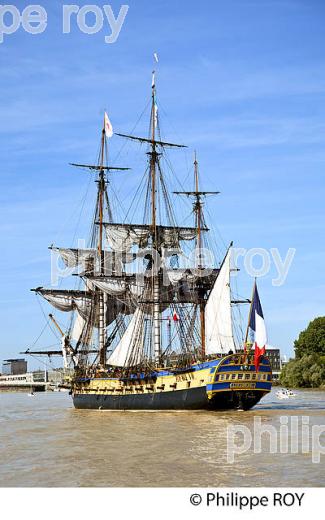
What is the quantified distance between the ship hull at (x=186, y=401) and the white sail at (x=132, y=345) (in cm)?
393

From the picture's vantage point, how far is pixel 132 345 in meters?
74.1

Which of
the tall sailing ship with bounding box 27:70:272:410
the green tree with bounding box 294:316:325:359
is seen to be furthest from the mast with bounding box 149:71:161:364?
the green tree with bounding box 294:316:325:359

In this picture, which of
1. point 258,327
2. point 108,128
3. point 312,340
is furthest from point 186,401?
point 312,340

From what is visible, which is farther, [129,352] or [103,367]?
[103,367]

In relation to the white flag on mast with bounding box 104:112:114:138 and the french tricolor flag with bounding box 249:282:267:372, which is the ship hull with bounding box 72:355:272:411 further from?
the white flag on mast with bounding box 104:112:114:138

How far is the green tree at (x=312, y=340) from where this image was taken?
117m

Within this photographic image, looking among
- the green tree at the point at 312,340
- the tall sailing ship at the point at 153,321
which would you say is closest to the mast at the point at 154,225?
the tall sailing ship at the point at 153,321

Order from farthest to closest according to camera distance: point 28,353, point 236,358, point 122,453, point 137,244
Answer: point 28,353
point 137,244
point 236,358
point 122,453

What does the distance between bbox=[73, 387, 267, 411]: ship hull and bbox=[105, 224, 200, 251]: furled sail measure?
17046 millimetres

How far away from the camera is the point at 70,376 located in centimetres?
8806

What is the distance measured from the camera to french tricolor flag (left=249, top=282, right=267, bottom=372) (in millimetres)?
53609
